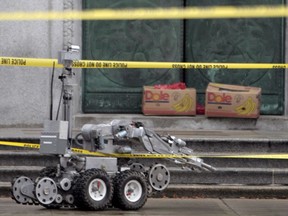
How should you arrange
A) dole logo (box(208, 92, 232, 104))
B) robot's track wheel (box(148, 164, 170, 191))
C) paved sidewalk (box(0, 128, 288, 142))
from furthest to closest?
1. dole logo (box(208, 92, 232, 104))
2. paved sidewalk (box(0, 128, 288, 142))
3. robot's track wheel (box(148, 164, 170, 191))

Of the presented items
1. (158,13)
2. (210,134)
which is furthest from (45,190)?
(158,13)

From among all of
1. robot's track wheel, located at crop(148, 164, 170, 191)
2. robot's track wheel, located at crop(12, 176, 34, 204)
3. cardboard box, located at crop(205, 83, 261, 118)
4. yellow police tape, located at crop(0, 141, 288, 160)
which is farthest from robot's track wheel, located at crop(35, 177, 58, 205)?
cardboard box, located at crop(205, 83, 261, 118)

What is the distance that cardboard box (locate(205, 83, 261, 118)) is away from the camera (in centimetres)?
1455

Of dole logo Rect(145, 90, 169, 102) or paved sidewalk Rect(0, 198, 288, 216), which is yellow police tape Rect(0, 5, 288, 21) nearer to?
dole logo Rect(145, 90, 169, 102)

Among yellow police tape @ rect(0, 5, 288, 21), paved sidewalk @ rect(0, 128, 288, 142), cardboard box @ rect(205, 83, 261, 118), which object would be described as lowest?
paved sidewalk @ rect(0, 128, 288, 142)

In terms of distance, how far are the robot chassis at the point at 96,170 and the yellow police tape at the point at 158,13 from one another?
4292mm

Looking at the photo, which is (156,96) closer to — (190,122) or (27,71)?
(190,122)

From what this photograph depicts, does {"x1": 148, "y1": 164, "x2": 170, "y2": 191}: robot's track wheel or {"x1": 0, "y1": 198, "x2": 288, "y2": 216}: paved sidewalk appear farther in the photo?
{"x1": 148, "y1": 164, "x2": 170, "y2": 191}: robot's track wheel

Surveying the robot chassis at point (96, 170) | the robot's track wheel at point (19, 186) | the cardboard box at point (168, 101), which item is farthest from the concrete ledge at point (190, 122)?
the robot's track wheel at point (19, 186)

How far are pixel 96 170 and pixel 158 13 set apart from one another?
574 centimetres

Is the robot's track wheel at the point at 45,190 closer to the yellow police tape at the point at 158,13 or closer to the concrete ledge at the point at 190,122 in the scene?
the concrete ledge at the point at 190,122

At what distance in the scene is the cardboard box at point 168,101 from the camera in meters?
14.7

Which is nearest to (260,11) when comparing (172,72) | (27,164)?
(172,72)

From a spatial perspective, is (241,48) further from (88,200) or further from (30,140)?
(88,200)
